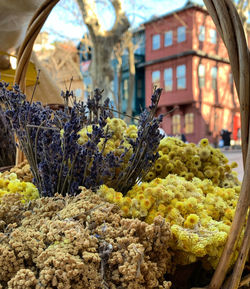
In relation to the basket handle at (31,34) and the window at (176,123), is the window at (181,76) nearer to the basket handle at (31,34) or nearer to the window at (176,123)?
the window at (176,123)

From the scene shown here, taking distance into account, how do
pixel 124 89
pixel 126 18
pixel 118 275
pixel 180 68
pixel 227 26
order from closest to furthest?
1. pixel 118 275
2. pixel 227 26
3. pixel 126 18
4. pixel 180 68
5. pixel 124 89

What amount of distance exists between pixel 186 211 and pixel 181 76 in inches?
540

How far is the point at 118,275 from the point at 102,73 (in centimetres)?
738

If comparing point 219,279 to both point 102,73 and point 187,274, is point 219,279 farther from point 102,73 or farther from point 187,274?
point 102,73

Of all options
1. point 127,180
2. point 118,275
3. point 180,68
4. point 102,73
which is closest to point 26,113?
point 127,180

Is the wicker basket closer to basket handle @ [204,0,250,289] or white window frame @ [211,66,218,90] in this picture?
basket handle @ [204,0,250,289]

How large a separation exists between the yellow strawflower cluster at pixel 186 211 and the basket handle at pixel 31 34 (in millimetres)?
512

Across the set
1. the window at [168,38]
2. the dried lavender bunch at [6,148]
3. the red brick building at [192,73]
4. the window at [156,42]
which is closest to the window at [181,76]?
the red brick building at [192,73]

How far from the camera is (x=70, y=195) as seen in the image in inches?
26.8

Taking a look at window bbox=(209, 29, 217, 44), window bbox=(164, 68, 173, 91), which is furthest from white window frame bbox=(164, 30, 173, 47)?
window bbox=(209, 29, 217, 44)

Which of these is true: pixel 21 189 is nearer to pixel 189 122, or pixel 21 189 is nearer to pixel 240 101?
pixel 240 101

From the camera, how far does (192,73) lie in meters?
13.4

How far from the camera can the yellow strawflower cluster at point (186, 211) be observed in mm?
590

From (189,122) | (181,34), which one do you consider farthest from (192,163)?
(181,34)
